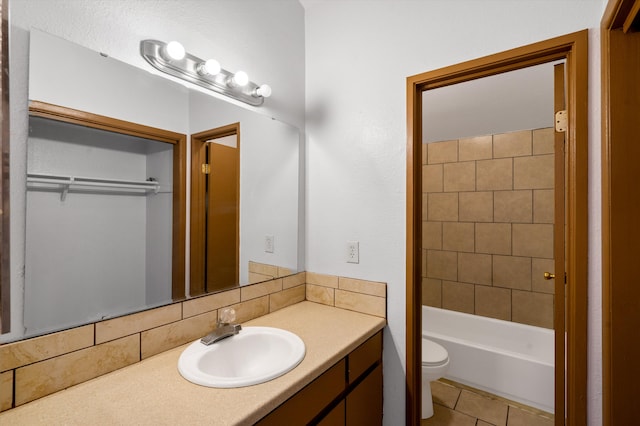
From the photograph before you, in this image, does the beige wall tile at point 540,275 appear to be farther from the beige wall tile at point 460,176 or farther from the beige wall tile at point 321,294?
the beige wall tile at point 321,294

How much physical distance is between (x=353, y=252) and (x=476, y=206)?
5.86 feet

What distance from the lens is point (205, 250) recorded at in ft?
4.36

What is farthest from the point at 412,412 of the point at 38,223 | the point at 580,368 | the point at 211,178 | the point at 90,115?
the point at 90,115

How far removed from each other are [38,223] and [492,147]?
310 centimetres

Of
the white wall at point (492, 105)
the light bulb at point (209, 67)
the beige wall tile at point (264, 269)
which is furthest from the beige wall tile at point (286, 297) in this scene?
the white wall at point (492, 105)

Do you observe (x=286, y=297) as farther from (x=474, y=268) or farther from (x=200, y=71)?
(x=474, y=268)

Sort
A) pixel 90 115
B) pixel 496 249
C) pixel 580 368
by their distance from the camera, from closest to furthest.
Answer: pixel 90 115 → pixel 580 368 → pixel 496 249

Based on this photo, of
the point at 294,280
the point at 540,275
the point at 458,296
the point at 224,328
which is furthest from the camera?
the point at 458,296

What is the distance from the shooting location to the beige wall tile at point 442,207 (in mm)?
2990

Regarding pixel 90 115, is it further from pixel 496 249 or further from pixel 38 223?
pixel 496 249

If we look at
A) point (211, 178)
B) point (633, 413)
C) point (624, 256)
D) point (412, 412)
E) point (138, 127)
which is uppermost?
point (138, 127)

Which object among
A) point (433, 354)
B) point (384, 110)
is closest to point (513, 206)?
point (433, 354)

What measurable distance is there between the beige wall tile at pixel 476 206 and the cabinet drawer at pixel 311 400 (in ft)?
7.26

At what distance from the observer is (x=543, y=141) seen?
2.56 meters
